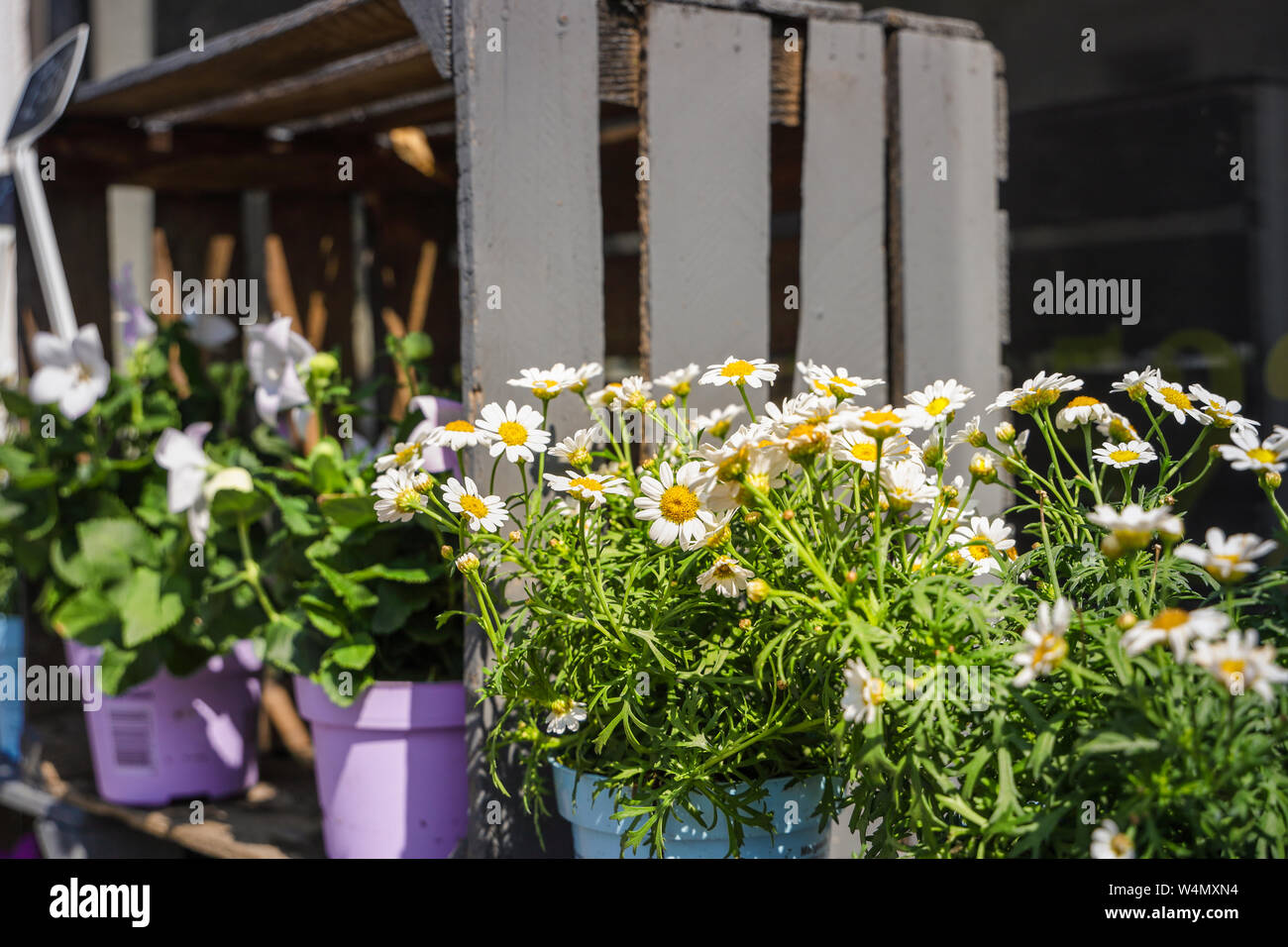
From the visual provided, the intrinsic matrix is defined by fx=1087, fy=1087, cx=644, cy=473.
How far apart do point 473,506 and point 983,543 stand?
42 centimetres

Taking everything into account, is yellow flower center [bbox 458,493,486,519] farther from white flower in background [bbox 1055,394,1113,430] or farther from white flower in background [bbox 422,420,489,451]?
white flower in background [bbox 1055,394,1113,430]

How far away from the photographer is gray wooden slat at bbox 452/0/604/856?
1135 mm

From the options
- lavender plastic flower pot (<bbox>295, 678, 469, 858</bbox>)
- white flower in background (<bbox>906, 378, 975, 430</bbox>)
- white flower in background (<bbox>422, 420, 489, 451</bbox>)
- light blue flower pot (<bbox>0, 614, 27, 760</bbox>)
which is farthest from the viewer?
light blue flower pot (<bbox>0, 614, 27, 760</bbox>)

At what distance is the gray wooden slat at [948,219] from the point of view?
1.29m

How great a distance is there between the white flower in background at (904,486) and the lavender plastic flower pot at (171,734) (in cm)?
110

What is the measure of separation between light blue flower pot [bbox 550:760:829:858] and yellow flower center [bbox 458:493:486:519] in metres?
0.25

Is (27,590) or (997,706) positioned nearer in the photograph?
(997,706)

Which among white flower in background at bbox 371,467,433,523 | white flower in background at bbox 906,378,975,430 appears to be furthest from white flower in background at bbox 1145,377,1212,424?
white flower in background at bbox 371,467,433,523
